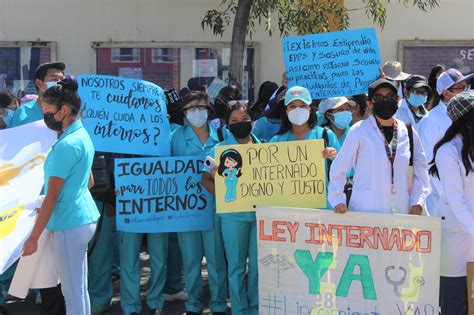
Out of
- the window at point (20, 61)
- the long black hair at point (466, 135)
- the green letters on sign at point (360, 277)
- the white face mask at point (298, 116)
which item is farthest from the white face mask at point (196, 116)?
the window at point (20, 61)

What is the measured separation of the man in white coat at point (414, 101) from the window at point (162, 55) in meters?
5.73

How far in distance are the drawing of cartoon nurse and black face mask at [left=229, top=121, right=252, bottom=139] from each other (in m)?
0.27

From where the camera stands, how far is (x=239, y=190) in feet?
15.7

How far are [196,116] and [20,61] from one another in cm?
697

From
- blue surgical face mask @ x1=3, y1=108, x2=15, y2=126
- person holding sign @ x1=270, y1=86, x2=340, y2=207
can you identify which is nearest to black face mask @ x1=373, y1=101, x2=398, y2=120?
person holding sign @ x1=270, y1=86, x2=340, y2=207

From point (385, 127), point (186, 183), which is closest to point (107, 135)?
point (186, 183)

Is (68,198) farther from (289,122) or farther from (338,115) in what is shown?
(338,115)

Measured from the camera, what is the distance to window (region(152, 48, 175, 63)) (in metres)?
11.2

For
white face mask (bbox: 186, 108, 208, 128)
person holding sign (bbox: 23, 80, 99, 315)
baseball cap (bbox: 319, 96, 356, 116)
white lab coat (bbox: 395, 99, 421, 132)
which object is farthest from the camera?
white lab coat (bbox: 395, 99, 421, 132)

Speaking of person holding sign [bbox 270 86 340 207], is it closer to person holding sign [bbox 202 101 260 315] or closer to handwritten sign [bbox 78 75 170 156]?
person holding sign [bbox 202 101 260 315]

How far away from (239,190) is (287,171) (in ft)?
1.27

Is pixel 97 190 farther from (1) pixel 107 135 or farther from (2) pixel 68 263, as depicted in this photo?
(2) pixel 68 263

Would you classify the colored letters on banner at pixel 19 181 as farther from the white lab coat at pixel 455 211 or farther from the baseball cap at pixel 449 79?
the baseball cap at pixel 449 79

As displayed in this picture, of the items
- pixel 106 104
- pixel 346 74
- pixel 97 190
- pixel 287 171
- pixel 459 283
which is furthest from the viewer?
pixel 346 74
